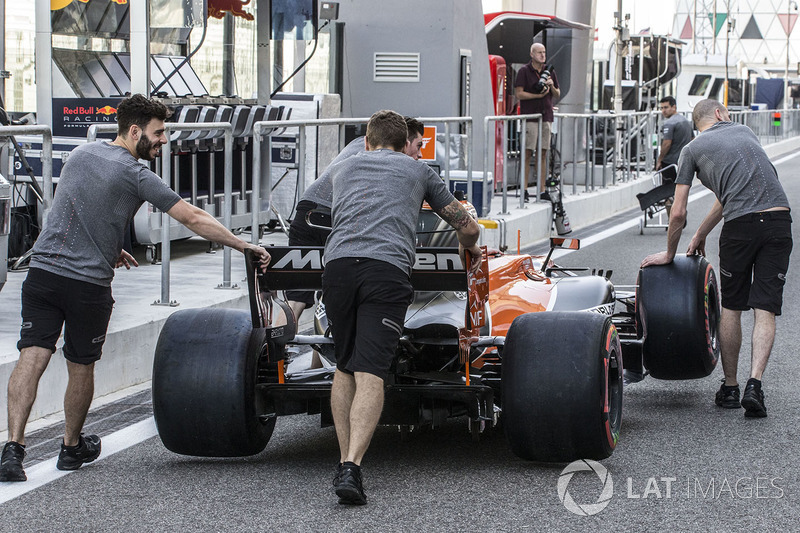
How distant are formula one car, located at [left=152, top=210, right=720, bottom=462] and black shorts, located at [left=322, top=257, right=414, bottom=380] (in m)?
0.28

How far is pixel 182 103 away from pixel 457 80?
20.9 feet

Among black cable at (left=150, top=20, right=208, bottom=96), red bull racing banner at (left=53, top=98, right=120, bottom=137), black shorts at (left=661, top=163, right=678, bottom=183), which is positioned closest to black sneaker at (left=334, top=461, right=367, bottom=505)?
red bull racing banner at (left=53, top=98, right=120, bottom=137)

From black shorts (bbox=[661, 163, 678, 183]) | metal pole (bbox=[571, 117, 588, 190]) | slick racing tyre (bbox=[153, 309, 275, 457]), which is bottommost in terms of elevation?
slick racing tyre (bbox=[153, 309, 275, 457])

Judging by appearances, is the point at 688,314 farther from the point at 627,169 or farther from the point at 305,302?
the point at 627,169

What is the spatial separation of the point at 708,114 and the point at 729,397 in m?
1.75

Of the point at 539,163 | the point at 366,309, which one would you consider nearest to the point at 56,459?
the point at 366,309

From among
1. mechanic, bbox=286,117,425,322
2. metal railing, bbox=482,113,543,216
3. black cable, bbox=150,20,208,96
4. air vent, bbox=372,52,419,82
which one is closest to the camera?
mechanic, bbox=286,117,425,322

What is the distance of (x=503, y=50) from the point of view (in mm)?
22734

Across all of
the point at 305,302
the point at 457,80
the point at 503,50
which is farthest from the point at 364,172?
the point at 503,50

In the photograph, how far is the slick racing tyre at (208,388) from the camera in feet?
19.2

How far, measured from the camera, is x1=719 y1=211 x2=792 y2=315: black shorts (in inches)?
291

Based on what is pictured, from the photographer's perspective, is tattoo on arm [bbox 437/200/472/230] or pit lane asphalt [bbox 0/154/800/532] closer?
pit lane asphalt [bbox 0/154/800/532]

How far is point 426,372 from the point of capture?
6.24m

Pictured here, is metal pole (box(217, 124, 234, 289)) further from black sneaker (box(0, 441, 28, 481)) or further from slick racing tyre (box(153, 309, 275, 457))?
black sneaker (box(0, 441, 28, 481))
